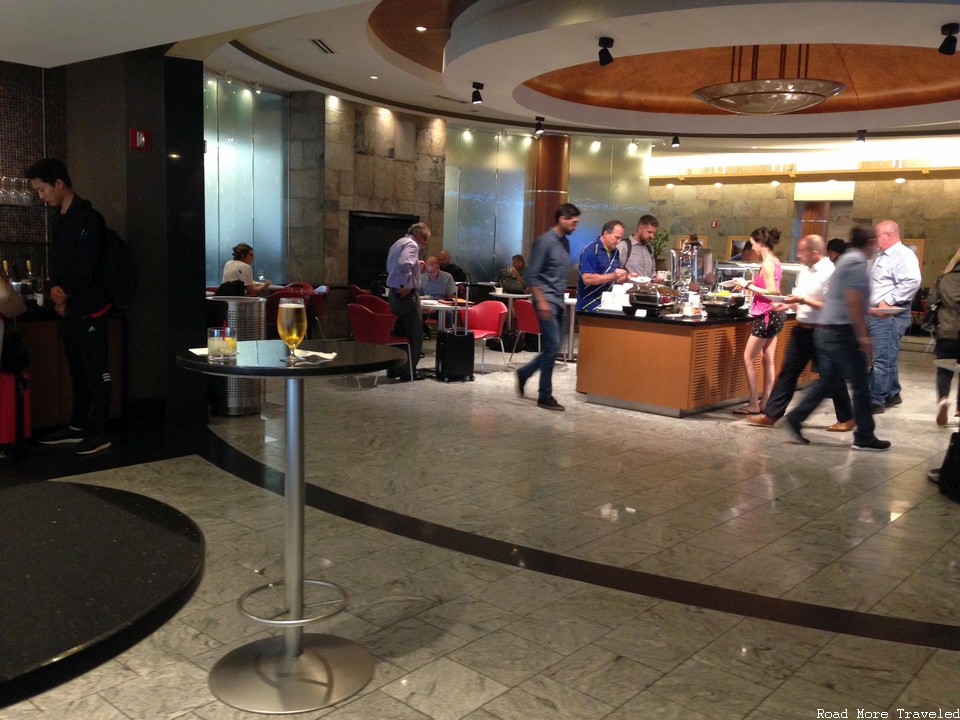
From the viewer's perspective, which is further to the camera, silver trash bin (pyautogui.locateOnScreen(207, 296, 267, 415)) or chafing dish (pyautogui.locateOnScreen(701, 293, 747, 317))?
chafing dish (pyautogui.locateOnScreen(701, 293, 747, 317))

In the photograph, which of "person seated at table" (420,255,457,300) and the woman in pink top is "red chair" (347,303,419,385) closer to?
"person seated at table" (420,255,457,300)

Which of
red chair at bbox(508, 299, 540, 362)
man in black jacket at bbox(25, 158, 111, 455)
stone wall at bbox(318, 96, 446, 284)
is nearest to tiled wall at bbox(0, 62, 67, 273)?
man in black jacket at bbox(25, 158, 111, 455)

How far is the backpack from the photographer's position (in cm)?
526

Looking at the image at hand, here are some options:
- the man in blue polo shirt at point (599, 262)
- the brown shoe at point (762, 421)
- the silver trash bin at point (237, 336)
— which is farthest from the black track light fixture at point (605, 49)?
the silver trash bin at point (237, 336)

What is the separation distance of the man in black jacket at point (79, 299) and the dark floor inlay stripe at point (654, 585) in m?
1.79

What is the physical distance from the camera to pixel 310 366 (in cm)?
232

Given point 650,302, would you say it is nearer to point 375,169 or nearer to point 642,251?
point 642,251

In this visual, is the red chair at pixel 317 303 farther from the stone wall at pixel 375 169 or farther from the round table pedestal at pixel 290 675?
the round table pedestal at pixel 290 675

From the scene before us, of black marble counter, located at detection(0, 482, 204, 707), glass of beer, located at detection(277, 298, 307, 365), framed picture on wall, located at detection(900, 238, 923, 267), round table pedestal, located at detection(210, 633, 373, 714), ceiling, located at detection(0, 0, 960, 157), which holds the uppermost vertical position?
ceiling, located at detection(0, 0, 960, 157)

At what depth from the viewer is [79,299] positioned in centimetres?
520

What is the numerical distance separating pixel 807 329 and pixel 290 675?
211 inches

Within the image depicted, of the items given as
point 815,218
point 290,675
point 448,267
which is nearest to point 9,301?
point 290,675

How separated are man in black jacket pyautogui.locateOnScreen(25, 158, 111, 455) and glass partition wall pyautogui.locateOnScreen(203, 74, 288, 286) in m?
6.34

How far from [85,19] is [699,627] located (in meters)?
4.28
